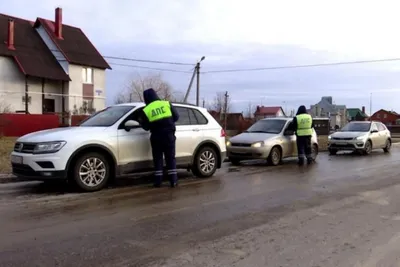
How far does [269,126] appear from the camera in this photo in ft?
48.6

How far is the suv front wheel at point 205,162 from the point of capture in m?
10.2

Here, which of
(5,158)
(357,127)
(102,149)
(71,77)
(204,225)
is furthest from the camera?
(71,77)

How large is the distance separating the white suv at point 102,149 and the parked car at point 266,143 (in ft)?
11.4

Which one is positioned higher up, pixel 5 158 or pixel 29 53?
pixel 29 53

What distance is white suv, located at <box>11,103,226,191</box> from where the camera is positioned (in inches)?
311

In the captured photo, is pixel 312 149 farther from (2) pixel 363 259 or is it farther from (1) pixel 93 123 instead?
(2) pixel 363 259

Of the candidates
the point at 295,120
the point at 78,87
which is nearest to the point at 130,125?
the point at 295,120

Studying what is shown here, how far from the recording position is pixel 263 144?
Answer: 13414 millimetres

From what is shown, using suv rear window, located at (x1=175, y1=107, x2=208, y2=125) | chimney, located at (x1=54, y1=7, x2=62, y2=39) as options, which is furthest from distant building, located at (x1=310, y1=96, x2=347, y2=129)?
suv rear window, located at (x1=175, y1=107, x2=208, y2=125)

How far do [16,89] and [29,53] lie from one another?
11.1 ft

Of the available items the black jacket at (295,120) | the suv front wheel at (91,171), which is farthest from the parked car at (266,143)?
the suv front wheel at (91,171)

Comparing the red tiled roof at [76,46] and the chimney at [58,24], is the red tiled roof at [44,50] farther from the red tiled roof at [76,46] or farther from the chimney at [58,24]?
the chimney at [58,24]

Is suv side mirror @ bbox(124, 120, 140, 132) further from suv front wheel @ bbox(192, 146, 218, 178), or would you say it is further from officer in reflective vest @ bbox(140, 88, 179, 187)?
suv front wheel @ bbox(192, 146, 218, 178)

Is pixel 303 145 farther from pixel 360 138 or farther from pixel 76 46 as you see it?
pixel 76 46
